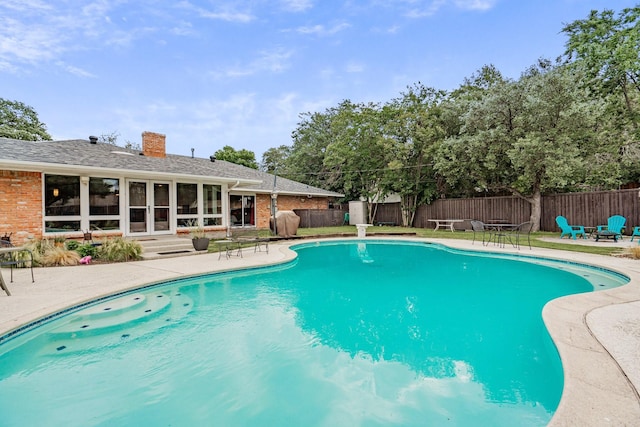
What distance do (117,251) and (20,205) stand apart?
11.1 feet

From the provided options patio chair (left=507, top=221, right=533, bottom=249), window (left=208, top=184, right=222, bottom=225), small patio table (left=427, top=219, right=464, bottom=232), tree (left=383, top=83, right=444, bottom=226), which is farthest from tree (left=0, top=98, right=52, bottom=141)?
patio chair (left=507, top=221, right=533, bottom=249)

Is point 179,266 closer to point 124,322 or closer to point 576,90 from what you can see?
point 124,322

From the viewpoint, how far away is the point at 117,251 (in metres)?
8.55

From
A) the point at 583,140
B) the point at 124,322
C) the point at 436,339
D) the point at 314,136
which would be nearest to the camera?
the point at 436,339

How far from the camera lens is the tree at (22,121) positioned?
24.6 meters

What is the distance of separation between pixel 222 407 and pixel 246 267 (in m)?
5.38

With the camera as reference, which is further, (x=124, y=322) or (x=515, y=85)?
(x=515, y=85)

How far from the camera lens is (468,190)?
20406 millimetres

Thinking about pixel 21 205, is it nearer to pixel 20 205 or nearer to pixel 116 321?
pixel 20 205

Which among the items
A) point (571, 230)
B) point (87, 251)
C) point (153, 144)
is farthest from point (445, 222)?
point (87, 251)

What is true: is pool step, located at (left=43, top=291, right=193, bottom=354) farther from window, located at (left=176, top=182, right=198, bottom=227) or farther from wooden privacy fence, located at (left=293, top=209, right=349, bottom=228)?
wooden privacy fence, located at (left=293, top=209, right=349, bottom=228)

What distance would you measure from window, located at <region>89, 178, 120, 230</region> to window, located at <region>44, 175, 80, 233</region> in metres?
0.37

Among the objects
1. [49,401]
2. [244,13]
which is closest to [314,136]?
[244,13]

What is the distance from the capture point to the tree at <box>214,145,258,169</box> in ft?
108
